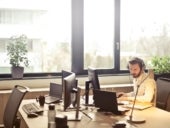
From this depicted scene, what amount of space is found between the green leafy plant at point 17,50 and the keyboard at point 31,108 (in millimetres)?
1489

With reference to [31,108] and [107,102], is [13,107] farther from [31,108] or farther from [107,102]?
[107,102]

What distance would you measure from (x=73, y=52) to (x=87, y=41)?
0.31m

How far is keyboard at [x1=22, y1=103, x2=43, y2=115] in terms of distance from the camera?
321 centimetres

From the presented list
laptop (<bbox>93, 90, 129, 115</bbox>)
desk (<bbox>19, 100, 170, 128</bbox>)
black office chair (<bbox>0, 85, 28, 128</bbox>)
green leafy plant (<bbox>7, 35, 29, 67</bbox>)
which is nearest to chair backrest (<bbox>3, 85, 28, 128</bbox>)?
black office chair (<bbox>0, 85, 28, 128</bbox>)

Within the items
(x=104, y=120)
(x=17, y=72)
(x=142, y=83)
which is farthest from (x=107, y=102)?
(x=17, y=72)

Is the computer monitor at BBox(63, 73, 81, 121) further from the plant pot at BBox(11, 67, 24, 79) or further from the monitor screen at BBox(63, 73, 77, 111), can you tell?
the plant pot at BBox(11, 67, 24, 79)

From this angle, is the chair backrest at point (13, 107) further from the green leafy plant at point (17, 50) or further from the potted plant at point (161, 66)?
the potted plant at point (161, 66)

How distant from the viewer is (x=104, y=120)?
2900mm

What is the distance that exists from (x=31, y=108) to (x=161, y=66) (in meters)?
2.71

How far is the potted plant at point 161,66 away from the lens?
17.3 feet

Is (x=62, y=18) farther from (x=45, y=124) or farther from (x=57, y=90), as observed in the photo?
(x=45, y=124)

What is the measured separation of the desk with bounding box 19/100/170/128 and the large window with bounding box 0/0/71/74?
1943 millimetres

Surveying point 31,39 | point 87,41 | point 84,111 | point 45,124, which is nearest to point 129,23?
point 87,41

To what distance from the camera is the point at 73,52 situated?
5270 mm
